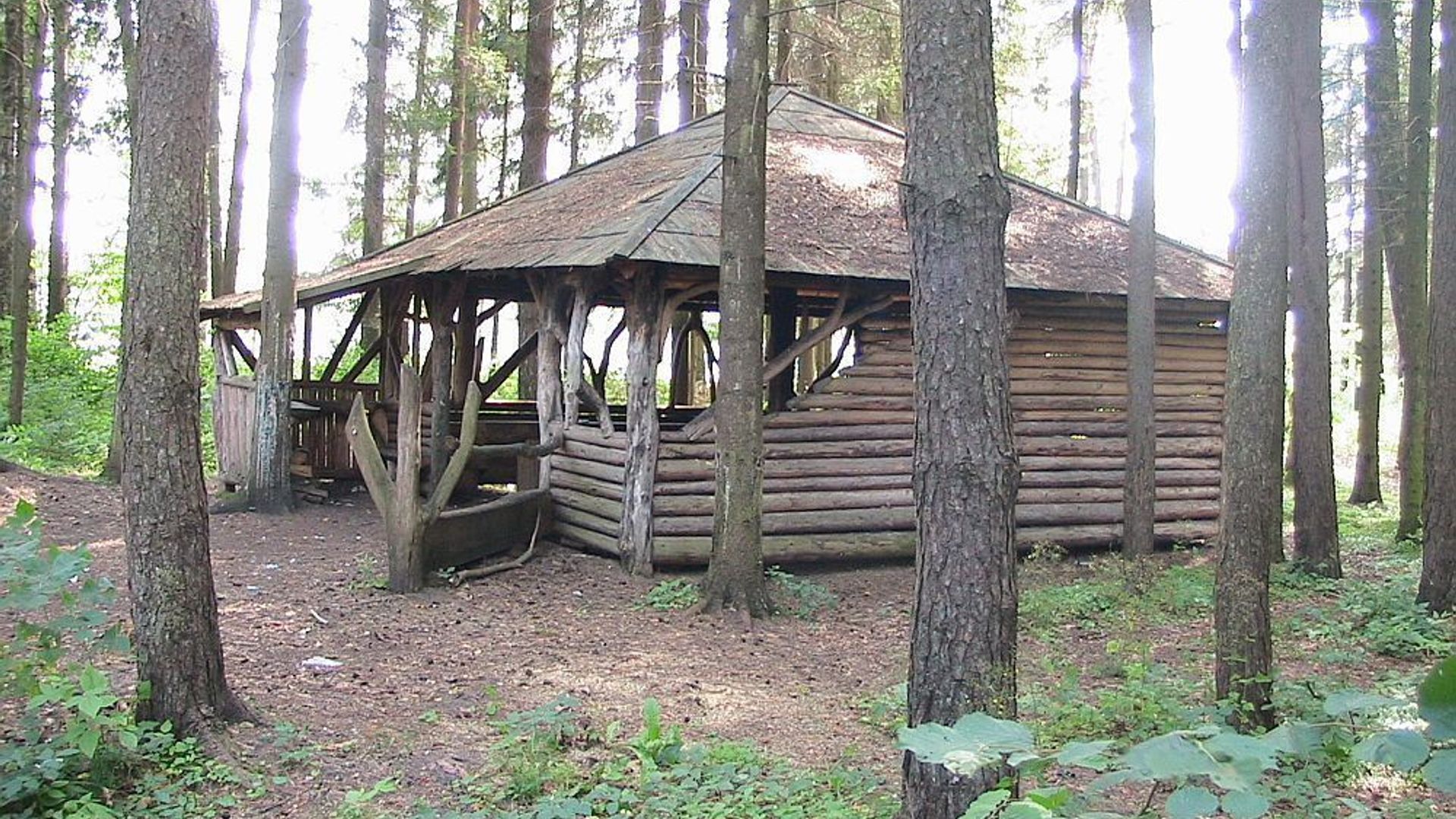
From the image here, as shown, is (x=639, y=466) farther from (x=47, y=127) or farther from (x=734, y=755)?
(x=47, y=127)

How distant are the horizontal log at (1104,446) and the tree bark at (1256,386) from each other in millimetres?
5944

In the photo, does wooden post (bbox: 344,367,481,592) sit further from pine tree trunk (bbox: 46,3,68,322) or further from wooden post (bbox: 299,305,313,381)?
pine tree trunk (bbox: 46,3,68,322)

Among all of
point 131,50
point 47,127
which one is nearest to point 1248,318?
point 131,50

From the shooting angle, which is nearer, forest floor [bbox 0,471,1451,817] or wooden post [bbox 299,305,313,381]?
forest floor [bbox 0,471,1451,817]

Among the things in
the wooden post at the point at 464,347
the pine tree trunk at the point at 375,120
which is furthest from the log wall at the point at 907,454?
the pine tree trunk at the point at 375,120

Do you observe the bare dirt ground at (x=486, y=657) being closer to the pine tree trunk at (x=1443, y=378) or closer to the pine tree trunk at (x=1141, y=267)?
the pine tree trunk at (x=1141, y=267)

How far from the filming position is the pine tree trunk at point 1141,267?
34.7 feet

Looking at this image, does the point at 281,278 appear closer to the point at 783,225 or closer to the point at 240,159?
the point at 783,225

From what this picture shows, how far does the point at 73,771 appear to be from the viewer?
15.9ft

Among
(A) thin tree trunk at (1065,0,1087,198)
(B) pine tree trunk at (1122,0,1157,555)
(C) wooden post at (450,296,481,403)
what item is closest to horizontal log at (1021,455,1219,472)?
(B) pine tree trunk at (1122,0,1157,555)

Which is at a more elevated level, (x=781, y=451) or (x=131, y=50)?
(x=131, y=50)

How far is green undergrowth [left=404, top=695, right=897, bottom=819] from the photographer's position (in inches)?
184

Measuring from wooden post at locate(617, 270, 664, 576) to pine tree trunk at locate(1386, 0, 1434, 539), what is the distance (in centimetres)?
789

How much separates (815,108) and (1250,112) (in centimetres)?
936
